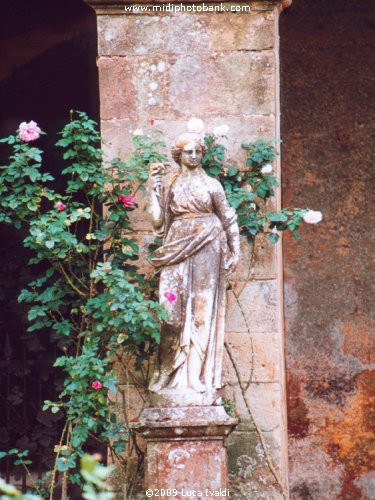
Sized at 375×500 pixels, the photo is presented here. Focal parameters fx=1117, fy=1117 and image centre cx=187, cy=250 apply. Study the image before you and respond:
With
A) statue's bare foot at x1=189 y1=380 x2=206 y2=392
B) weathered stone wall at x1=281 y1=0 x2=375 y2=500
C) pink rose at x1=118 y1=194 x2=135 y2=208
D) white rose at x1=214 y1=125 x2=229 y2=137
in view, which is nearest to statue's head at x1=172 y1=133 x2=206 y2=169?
white rose at x1=214 y1=125 x2=229 y2=137

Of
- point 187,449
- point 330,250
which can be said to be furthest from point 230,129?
point 330,250

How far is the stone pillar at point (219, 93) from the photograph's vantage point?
5527 millimetres

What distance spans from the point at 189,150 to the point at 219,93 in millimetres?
657

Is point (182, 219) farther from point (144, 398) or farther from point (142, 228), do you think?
point (144, 398)

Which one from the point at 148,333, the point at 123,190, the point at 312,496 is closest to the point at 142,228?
the point at 123,190

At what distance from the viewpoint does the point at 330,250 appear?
284 inches

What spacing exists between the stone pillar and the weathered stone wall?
1459mm

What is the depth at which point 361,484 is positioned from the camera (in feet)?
23.0

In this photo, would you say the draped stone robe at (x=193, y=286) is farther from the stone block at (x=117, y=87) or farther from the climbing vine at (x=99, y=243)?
the stone block at (x=117, y=87)

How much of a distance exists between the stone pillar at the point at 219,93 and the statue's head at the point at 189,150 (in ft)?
1.48

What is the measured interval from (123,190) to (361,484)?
2757 millimetres

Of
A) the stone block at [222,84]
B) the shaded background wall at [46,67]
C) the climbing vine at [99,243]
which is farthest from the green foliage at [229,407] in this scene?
the shaded background wall at [46,67]

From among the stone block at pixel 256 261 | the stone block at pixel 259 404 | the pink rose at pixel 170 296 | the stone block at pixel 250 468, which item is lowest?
the stone block at pixel 250 468

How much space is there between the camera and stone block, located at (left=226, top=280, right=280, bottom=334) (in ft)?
18.2
